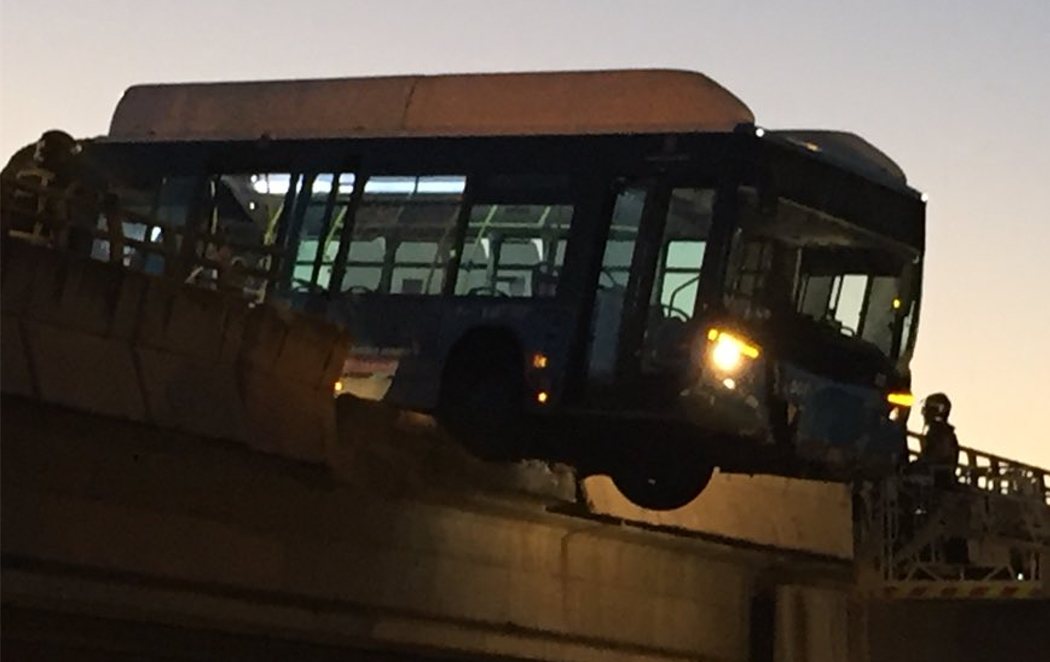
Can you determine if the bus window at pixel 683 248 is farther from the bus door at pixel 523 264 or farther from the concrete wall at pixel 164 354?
the concrete wall at pixel 164 354

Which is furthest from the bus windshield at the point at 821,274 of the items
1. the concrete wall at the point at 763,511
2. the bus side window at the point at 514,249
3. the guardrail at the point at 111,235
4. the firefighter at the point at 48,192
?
the firefighter at the point at 48,192

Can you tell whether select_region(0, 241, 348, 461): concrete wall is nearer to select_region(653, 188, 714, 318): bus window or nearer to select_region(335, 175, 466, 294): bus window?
select_region(335, 175, 466, 294): bus window

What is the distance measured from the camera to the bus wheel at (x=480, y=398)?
16.6 metres

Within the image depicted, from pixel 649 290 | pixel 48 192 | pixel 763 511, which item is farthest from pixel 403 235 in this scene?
pixel 763 511

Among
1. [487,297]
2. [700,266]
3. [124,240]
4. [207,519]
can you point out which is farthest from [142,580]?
[700,266]

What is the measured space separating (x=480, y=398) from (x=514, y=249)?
1332 millimetres

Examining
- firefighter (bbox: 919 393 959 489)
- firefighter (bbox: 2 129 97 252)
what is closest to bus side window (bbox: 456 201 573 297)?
firefighter (bbox: 2 129 97 252)

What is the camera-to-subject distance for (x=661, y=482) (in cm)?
1841

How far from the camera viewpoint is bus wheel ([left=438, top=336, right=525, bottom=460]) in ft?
54.3

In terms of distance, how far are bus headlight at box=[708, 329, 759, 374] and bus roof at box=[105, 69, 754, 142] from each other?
1.84m

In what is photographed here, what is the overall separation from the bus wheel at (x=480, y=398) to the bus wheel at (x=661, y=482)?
1620 millimetres

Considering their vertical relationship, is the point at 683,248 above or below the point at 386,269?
above

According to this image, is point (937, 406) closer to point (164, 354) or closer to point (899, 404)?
point (899, 404)

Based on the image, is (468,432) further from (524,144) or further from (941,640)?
(941,640)
